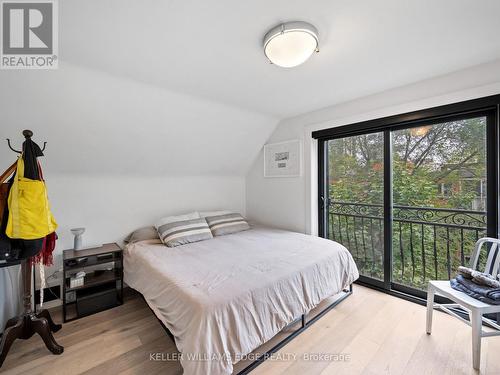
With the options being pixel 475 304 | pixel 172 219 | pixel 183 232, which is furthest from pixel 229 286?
pixel 475 304

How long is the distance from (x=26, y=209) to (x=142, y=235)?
1324mm

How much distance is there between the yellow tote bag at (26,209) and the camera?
140cm

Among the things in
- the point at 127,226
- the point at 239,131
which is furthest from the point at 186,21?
the point at 127,226

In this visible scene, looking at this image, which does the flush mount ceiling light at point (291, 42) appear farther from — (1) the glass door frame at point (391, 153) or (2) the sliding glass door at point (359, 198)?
(2) the sliding glass door at point (359, 198)

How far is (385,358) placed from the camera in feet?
5.26

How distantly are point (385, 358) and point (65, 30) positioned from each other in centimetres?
321

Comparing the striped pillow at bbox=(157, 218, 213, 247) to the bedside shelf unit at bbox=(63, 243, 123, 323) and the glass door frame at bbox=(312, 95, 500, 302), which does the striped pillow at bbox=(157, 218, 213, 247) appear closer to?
the bedside shelf unit at bbox=(63, 243, 123, 323)

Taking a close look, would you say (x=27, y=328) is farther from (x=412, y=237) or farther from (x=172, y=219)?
(x=412, y=237)

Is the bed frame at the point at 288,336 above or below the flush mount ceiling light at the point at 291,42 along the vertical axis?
below

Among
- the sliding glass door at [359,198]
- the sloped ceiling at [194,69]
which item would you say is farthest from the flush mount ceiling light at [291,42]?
the sliding glass door at [359,198]

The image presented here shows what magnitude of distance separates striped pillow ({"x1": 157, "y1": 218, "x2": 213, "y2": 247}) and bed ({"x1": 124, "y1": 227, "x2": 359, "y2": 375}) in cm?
12

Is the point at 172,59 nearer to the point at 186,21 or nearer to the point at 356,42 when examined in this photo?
the point at 186,21

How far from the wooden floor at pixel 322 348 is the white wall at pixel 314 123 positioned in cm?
132

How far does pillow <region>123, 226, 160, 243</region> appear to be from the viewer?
8.68ft
